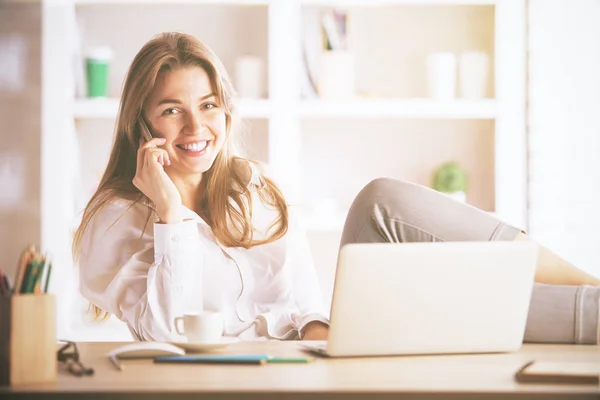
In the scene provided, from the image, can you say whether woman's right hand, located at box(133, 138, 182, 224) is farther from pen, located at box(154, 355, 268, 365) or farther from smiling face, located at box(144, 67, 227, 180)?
pen, located at box(154, 355, 268, 365)

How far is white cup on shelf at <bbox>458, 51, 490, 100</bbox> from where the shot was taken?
3.31 meters

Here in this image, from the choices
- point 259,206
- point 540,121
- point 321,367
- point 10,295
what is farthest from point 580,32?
point 10,295

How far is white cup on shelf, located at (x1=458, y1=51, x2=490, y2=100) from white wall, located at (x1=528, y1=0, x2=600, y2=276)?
192 mm

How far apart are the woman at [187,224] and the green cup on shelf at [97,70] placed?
A: 1142mm

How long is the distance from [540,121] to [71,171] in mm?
1938

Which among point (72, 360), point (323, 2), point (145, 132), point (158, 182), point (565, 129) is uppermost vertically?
point (323, 2)

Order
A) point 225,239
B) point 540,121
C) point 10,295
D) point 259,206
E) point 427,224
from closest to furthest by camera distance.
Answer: point 10,295 < point 427,224 < point 225,239 < point 259,206 < point 540,121

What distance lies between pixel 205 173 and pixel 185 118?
0.60 ft

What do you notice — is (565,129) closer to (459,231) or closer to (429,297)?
(459,231)

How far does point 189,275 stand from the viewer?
1.83 m

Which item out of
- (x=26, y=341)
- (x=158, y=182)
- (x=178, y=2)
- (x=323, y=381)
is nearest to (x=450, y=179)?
(x=178, y=2)

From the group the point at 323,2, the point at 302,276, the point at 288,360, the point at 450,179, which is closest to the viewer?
the point at 288,360

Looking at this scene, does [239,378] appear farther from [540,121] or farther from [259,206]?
[540,121]

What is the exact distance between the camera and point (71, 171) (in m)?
3.26
